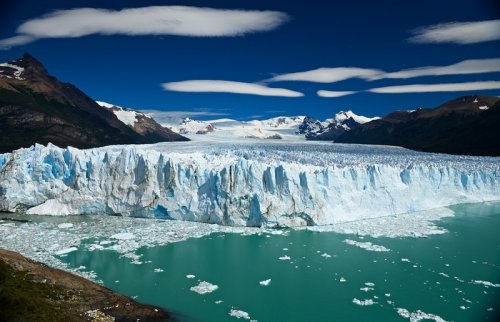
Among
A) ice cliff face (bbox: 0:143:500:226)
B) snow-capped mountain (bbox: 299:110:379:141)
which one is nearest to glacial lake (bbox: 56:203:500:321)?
ice cliff face (bbox: 0:143:500:226)

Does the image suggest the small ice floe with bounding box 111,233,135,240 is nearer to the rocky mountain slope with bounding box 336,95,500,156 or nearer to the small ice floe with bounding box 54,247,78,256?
the small ice floe with bounding box 54,247,78,256

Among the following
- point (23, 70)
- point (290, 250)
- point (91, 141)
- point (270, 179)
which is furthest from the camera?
point (23, 70)

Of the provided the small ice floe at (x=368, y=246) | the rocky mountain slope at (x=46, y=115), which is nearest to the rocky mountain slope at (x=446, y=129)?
the small ice floe at (x=368, y=246)

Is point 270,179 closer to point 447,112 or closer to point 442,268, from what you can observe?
point 442,268

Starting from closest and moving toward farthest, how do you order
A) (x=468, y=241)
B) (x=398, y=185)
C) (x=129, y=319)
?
(x=129, y=319)
(x=468, y=241)
(x=398, y=185)

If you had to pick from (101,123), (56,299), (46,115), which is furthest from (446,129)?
(56,299)

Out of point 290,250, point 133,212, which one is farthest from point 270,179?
point 133,212
